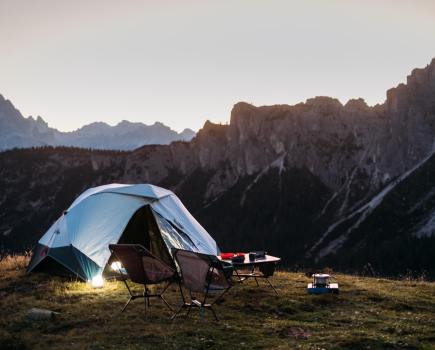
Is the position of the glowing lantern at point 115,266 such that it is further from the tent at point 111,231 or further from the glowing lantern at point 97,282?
the glowing lantern at point 97,282

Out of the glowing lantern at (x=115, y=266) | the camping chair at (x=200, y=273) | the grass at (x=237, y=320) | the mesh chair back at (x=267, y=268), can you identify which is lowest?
the grass at (x=237, y=320)

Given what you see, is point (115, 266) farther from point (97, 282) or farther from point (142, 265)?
point (142, 265)

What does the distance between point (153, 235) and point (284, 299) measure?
7265 millimetres

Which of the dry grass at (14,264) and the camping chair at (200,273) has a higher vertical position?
the camping chair at (200,273)

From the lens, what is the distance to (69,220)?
67.7 ft

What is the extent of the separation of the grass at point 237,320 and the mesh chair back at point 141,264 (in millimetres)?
861

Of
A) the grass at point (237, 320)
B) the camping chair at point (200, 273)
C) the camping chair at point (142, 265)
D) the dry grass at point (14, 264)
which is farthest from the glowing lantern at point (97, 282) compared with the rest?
the camping chair at point (200, 273)

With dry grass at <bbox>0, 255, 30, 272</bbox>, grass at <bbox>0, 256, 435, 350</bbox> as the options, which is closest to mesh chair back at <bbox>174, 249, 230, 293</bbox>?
grass at <bbox>0, 256, 435, 350</bbox>

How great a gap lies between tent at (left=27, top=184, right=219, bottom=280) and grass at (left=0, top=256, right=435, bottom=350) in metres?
2.20

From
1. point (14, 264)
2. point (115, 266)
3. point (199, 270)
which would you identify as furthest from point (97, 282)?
point (199, 270)

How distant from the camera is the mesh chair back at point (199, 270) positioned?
1143cm

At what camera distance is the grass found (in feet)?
32.0

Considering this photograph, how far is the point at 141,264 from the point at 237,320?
8.85ft

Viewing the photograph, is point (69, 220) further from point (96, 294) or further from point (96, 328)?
point (96, 328)
